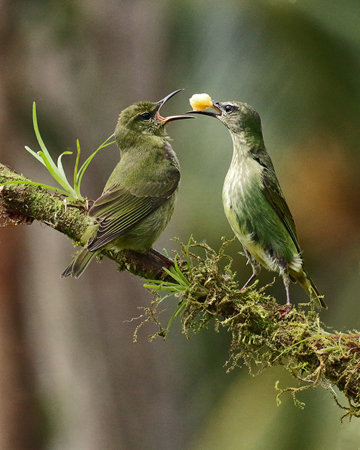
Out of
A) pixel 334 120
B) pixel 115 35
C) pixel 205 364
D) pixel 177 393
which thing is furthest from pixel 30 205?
pixel 115 35

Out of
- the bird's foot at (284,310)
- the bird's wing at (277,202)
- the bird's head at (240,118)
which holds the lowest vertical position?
the bird's foot at (284,310)

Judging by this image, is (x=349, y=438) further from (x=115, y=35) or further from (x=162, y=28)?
(x=115, y=35)

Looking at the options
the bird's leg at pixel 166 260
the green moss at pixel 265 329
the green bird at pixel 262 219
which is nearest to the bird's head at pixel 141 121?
the green bird at pixel 262 219

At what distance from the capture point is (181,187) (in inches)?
222

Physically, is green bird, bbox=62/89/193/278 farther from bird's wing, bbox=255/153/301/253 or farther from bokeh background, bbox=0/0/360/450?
bokeh background, bbox=0/0/360/450

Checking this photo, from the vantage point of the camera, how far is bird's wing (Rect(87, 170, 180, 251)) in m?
2.79

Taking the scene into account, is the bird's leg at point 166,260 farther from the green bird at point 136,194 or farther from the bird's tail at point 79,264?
the bird's tail at point 79,264

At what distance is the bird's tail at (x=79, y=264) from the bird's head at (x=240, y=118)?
118 centimetres

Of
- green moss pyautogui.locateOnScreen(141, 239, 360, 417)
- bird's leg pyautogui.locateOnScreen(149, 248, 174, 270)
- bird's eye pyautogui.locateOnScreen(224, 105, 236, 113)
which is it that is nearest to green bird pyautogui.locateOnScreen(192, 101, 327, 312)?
bird's eye pyautogui.locateOnScreen(224, 105, 236, 113)

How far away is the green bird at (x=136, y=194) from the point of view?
282 centimetres

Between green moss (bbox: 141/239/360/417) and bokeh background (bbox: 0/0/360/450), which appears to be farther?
bokeh background (bbox: 0/0/360/450)

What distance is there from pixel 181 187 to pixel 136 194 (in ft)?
8.11

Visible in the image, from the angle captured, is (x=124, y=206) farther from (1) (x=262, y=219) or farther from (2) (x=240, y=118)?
(2) (x=240, y=118)

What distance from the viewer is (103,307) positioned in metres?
6.75
